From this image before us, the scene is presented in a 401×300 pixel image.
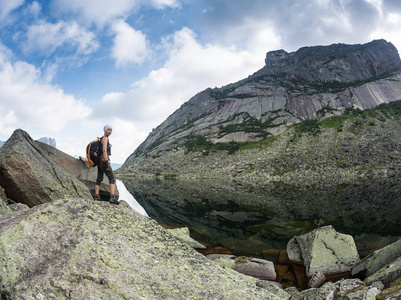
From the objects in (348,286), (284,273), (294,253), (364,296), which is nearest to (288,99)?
(294,253)

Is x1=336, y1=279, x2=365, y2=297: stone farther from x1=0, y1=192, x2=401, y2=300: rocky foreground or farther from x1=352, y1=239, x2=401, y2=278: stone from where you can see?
x1=352, y1=239, x2=401, y2=278: stone

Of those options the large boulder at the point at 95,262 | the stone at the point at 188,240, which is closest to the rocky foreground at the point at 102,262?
the large boulder at the point at 95,262

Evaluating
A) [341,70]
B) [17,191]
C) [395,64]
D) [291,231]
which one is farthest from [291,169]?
[395,64]

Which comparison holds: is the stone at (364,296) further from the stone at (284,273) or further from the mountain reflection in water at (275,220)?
the mountain reflection in water at (275,220)

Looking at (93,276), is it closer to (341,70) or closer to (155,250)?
(155,250)

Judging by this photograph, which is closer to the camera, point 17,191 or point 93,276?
point 93,276

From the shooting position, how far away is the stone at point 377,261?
31.4 feet

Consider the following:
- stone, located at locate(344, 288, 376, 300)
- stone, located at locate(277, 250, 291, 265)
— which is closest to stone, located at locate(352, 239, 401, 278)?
stone, located at locate(277, 250, 291, 265)

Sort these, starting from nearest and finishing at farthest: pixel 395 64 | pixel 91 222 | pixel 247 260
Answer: pixel 91 222 < pixel 247 260 < pixel 395 64

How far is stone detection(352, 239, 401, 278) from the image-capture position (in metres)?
9.58

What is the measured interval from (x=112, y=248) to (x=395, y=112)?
13629cm

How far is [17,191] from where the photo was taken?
11078 millimetres

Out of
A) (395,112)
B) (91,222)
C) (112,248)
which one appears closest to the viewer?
(112,248)

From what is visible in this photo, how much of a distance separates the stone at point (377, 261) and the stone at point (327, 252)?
2.77ft
